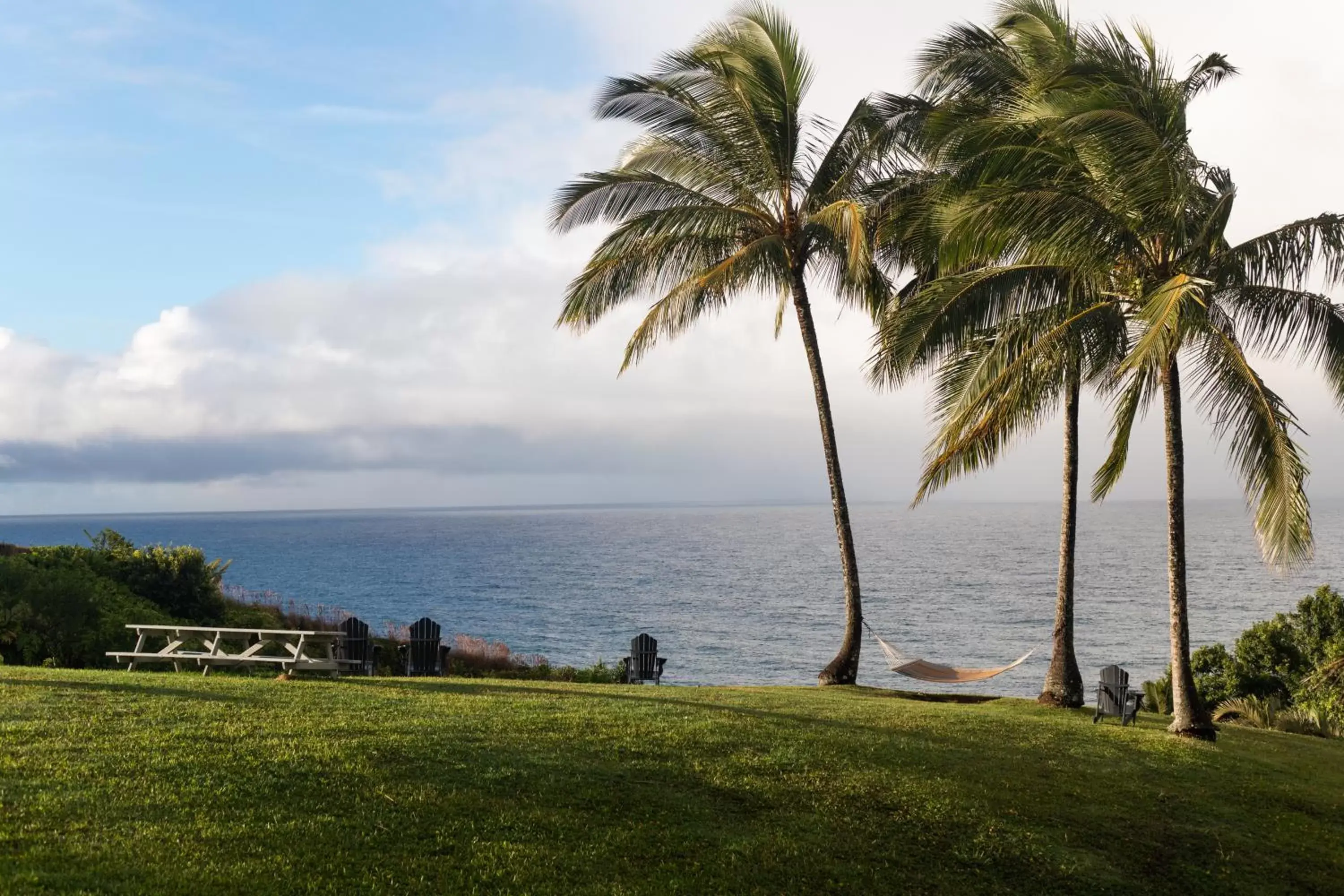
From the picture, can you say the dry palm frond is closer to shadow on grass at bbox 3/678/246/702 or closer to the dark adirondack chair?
the dark adirondack chair

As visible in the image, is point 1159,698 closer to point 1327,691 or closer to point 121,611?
point 1327,691

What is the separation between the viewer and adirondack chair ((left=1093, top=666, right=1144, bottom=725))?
514 inches

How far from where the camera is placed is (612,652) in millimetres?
36781

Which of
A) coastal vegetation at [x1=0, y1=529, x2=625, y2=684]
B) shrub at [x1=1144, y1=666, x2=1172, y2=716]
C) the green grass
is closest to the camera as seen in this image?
the green grass

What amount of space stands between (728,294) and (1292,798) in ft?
35.3

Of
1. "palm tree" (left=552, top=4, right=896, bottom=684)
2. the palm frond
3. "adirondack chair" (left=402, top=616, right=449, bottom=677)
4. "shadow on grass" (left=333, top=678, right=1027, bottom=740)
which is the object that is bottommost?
"adirondack chair" (left=402, top=616, right=449, bottom=677)

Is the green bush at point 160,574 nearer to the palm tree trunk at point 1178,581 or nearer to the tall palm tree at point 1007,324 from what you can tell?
the tall palm tree at point 1007,324

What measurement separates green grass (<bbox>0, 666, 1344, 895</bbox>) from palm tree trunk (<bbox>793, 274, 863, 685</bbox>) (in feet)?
16.2

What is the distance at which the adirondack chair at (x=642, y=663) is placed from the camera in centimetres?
1806

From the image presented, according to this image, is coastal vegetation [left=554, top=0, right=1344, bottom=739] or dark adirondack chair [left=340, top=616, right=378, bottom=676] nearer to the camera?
coastal vegetation [left=554, top=0, right=1344, bottom=739]

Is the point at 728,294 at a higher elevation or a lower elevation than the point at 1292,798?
higher

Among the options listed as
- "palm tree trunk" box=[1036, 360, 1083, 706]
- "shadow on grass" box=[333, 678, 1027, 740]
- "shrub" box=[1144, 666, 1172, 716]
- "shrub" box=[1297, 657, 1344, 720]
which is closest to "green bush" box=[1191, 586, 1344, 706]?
"shrub" box=[1297, 657, 1344, 720]

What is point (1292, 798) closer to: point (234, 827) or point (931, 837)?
point (931, 837)

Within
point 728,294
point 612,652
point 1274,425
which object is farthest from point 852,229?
point 612,652
